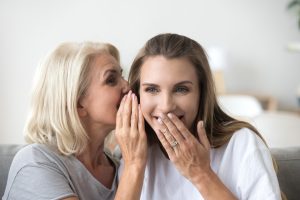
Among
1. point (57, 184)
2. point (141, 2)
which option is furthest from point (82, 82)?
point (141, 2)

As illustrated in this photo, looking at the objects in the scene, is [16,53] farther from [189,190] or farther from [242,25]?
[189,190]

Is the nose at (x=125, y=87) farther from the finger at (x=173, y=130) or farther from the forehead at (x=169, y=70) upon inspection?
the finger at (x=173, y=130)

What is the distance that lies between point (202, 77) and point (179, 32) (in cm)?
323

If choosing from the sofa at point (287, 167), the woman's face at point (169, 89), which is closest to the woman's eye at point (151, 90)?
the woman's face at point (169, 89)

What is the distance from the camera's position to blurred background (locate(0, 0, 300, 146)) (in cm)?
402

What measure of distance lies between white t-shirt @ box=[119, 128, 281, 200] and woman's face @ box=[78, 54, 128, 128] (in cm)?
23

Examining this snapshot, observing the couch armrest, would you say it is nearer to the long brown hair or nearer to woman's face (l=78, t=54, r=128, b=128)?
the long brown hair

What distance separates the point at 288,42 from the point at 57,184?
436cm

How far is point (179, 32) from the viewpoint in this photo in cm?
455

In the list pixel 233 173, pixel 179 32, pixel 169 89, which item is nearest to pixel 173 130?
pixel 169 89

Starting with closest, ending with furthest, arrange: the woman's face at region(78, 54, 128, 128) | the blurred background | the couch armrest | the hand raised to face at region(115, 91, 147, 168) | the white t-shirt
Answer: the white t-shirt < the hand raised to face at region(115, 91, 147, 168) < the woman's face at region(78, 54, 128, 128) < the couch armrest < the blurred background

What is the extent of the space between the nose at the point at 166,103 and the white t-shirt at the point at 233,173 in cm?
24

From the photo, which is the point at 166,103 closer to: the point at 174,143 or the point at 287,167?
the point at 174,143

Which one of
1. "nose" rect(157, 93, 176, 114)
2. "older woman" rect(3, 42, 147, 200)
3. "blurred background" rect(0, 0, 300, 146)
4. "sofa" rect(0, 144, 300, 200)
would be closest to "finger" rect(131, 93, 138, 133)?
"older woman" rect(3, 42, 147, 200)
